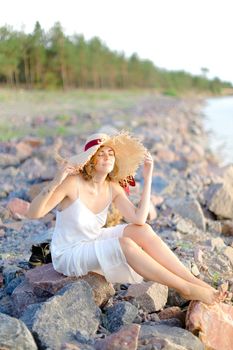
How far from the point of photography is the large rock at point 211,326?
3.49m

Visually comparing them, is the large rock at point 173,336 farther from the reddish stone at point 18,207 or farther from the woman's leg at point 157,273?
the reddish stone at point 18,207

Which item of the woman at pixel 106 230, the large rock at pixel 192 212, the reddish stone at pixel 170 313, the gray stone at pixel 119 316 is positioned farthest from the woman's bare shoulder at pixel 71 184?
the large rock at pixel 192 212

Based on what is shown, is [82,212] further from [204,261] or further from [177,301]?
[204,261]

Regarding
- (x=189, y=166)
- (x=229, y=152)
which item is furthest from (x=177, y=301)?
(x=229, y=152)

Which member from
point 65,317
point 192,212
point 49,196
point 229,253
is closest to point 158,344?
point 65,317

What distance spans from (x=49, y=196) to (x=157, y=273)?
84 cm

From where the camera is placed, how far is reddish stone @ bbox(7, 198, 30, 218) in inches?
252

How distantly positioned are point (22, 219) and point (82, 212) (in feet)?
7.97

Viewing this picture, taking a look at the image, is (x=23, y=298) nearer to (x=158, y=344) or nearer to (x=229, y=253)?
(x=158, y=344)

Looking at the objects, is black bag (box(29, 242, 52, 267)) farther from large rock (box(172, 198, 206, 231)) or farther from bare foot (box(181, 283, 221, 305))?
large rock (box(172, 198, 206, 231))

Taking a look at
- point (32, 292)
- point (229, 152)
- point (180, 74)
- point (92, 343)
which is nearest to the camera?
point (92, 343)

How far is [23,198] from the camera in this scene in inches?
281

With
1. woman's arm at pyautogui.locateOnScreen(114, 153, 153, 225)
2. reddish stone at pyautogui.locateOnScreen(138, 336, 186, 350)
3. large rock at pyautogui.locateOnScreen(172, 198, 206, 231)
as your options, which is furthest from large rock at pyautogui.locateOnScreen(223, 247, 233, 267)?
reddish stone at pyautogui.locateOnScreen(138, 336, 186, 350)

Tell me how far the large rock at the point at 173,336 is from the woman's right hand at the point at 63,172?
1.05 metres
